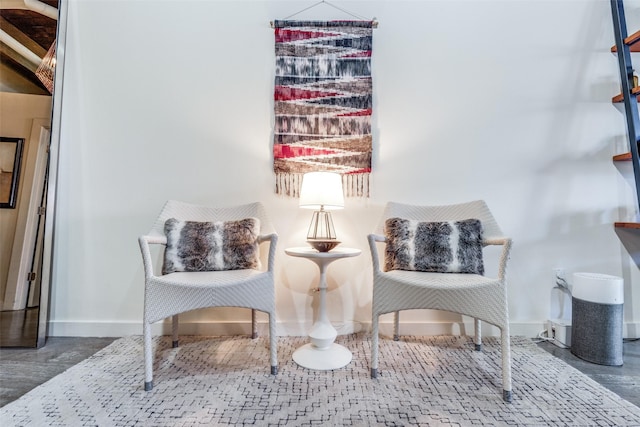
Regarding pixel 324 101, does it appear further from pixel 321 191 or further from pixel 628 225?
pixel 628 225

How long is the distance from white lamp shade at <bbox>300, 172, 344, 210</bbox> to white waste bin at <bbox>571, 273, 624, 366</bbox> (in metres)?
1.41

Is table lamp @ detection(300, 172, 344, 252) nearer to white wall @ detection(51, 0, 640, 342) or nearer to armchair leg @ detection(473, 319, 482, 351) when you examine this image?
white wall @ detection(51, 0, 640, 342)

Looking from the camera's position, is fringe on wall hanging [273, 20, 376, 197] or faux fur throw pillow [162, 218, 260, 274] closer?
faux fur throw pillow [162, 218, 260, 274]

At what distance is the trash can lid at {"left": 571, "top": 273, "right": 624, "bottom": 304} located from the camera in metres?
1.60

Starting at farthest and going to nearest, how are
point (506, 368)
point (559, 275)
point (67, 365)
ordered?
point (559, 275) → point (67, 365) → point (506, 368)

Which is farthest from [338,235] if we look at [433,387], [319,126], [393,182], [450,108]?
[450,108]

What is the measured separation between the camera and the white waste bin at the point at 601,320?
5.24ft

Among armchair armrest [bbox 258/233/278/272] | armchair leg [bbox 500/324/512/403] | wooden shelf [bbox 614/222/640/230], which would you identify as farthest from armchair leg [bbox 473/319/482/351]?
armchair armrest [bbox 258/233/278/272]

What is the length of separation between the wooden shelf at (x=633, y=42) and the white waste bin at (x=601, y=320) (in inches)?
54.7

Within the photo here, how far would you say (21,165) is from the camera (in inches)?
74.0

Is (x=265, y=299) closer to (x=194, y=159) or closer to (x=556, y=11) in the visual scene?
(x=194, y=159)

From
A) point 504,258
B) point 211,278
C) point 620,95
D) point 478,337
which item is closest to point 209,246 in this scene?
point 211,278

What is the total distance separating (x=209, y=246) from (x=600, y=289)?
2.06 meters

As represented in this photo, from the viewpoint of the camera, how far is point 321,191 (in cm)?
167
